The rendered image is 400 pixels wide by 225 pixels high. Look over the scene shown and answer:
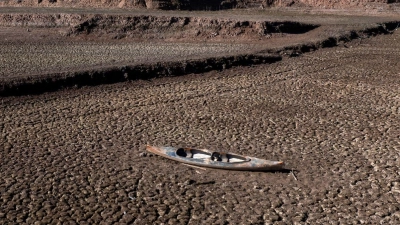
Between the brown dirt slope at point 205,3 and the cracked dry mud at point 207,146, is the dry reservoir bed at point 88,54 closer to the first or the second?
the cracked dry mud at point 207,146

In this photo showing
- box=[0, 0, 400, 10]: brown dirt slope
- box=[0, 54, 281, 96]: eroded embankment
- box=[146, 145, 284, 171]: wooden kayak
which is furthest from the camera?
box=[0, 0, 400, 10]: brown dirt slope

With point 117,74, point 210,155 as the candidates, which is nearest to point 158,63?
point 117,74

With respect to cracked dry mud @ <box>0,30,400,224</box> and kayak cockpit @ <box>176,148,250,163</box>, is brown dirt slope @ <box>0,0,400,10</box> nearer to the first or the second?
cracked dry mud @ <box>0,30,400,224</box>

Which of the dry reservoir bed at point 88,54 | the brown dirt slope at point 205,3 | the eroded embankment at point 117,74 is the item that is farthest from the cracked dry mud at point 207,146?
the brown dirt slope at point 205,3

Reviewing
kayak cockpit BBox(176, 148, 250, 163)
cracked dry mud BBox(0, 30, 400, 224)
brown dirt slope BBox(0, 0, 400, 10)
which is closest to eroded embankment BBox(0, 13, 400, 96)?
cracked dry mud BBox(0, 30, 400, 224)

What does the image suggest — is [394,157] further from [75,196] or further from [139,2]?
[139,2]
